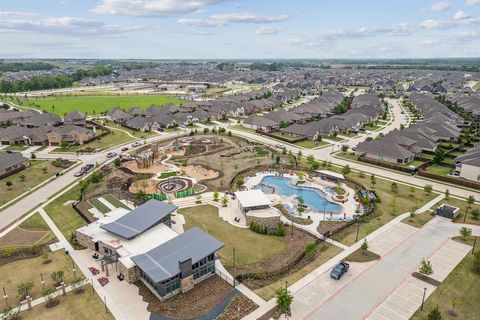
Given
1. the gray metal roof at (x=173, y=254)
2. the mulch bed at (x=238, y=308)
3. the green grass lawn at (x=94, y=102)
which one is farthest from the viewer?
the green grass lawn at (x=94, y=102)

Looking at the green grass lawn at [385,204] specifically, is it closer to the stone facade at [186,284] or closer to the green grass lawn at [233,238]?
the green grass lawn at [233,238]

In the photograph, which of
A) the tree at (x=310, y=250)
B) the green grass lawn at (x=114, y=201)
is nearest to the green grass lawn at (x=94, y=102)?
the green grass lawn at (x=114, y=201)

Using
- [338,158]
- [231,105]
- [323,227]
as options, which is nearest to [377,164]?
[338,158]

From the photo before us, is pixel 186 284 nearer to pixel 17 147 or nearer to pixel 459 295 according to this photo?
pixel 459 295

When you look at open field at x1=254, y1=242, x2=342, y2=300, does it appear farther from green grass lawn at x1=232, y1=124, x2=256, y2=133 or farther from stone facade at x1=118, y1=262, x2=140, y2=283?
green grass lawn at x1=232, y1=124, x2=256, y2=133

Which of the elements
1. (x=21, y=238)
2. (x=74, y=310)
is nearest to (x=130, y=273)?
(x=74, y=310)

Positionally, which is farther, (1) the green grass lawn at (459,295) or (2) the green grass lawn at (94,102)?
(2) the green grass lawn at (94,102)
